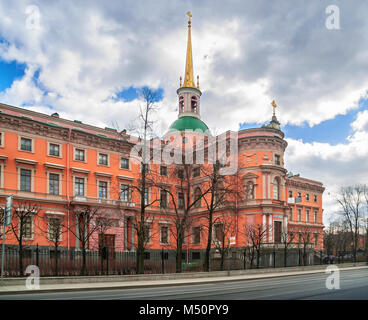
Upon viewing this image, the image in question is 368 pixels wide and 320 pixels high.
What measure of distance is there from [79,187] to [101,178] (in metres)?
3.14

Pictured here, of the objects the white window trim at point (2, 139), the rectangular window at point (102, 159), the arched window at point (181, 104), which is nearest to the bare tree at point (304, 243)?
the rectangular window at point (102, 159)

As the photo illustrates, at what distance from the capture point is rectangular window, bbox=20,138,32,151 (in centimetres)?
4078

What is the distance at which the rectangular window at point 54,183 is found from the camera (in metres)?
42.4

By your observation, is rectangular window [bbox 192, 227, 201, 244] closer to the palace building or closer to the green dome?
the palace building

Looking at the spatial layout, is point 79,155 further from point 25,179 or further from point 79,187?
point 25,179

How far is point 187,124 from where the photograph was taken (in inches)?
2491

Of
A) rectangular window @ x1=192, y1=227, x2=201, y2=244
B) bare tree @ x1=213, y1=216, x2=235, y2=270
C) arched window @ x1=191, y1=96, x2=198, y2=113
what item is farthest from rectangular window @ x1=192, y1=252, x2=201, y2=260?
arched window @ x1=191, y1=96, x2=198, y2=113

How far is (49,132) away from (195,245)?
25.7m

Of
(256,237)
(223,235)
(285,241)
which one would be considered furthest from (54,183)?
(285,241)

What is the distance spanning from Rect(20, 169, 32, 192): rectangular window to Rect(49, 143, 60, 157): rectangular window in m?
3.40

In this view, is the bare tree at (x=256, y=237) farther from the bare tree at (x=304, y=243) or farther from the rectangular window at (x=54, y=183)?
the rectangular window at (x=54, y=183)
